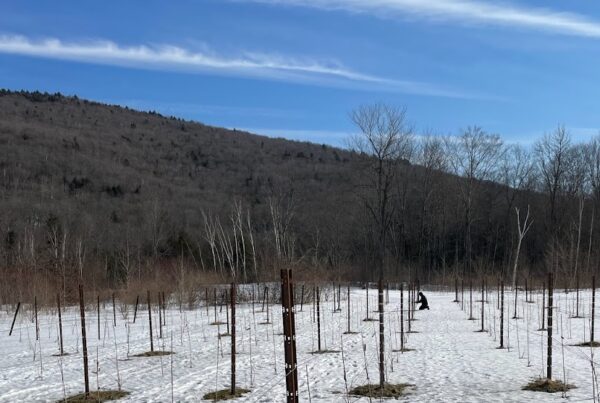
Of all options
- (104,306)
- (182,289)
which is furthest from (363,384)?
(104,306)

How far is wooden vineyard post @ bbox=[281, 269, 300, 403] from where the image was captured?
20.7 ft

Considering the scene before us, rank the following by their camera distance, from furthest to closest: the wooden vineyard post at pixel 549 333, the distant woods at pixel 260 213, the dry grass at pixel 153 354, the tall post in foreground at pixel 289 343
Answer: the distant woods at pixel 260 213, the dry grass at pixel 153 354, the wooden vineyard post at pixel 549 333, the tall post in foreground at pixel 289 343

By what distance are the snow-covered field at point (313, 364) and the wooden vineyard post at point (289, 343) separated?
230 cm

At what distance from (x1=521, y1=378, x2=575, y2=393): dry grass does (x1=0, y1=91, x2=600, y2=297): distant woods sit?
81.9 ft

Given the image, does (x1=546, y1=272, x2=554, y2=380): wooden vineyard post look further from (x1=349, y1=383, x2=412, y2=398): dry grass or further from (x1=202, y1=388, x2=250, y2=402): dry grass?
(x1=202, y1=388, x2=250, y2=402): dry grass

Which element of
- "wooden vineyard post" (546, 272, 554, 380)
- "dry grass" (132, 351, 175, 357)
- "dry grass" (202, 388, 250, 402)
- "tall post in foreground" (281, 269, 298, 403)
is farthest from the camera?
"dry grass" (132, 351, 175, 357)

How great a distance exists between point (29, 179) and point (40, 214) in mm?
19306

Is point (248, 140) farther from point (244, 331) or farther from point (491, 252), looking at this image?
point (244, 331)

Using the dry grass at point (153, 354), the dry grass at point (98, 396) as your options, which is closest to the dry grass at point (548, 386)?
the dry grass at point (98, 396)

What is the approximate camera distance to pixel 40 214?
237 ft

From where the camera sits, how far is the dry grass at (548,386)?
1062cm

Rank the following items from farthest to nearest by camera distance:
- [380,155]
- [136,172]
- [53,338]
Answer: [136,172], [380,155], [53,338]

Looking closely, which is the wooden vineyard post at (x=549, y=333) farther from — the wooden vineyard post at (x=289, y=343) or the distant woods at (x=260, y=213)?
the distant woods at (x=260, y=213)

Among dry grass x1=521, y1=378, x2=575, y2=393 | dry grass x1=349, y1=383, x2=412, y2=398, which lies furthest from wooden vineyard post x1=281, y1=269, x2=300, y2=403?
dry grass x1=521, y1=378, x2=575, y2=393
